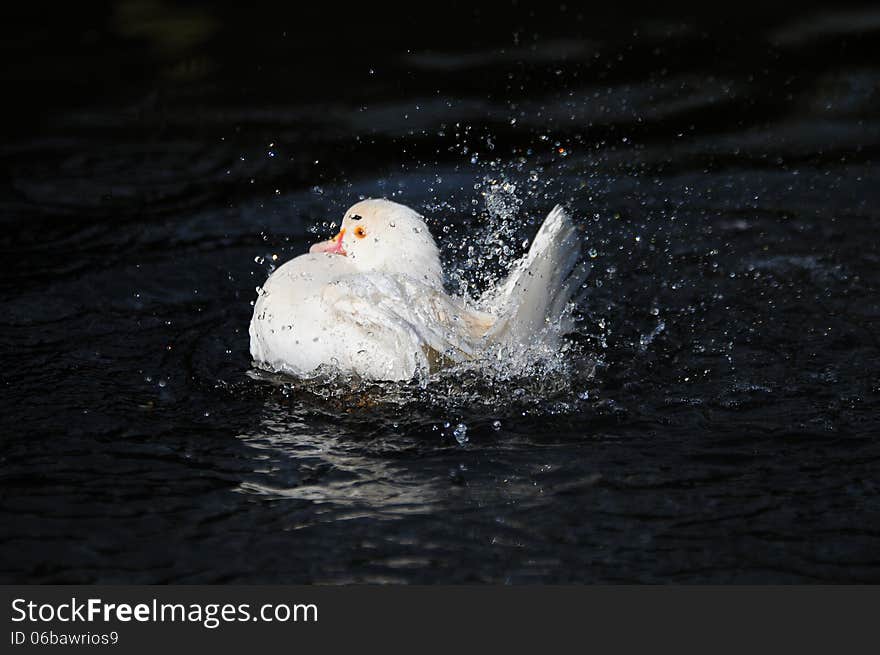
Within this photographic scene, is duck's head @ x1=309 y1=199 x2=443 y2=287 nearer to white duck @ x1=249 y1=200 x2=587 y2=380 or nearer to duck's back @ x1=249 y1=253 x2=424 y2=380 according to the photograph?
white duck @ x1=249 y1=200 x2=587 y2=380

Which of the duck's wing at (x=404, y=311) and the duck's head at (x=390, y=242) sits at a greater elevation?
the duck's head at (x=390, y=242)

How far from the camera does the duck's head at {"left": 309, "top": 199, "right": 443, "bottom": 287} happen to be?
5.12 m

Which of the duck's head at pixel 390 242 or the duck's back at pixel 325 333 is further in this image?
the duck's head at pixel 390 242

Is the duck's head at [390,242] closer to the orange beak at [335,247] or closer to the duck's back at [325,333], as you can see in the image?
the orange beak at [335,247]

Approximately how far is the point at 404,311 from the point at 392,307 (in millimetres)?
52

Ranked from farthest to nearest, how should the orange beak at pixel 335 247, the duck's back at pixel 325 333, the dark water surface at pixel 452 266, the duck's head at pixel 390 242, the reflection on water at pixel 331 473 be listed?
the orange beak at pixel 335 247 → the duck's head at pixel 390 242 → the duck's back at pixel 325 333 → the reflection on water at pixel 331 473 → the dark water surface at pixel 452 266

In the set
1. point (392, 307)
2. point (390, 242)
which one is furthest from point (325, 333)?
point (390, 242)

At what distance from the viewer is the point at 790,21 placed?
28.6 feet

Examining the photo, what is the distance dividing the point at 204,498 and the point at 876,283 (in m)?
3.48

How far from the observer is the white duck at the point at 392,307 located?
4.84 meters

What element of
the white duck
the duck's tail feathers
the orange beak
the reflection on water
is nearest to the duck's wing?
the white duck

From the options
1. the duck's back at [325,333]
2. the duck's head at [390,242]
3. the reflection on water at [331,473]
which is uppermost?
the duck's head at [390,242]

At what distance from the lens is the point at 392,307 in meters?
4.89

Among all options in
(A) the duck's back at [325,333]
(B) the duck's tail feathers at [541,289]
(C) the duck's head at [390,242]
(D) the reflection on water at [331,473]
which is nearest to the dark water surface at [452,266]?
(D) the reflection on water at [331,473]
